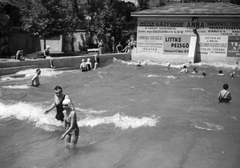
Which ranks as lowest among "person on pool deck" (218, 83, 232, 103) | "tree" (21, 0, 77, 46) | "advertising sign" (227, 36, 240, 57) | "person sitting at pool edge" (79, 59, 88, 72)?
"person on pool deck" (218, 83, 232, 103)

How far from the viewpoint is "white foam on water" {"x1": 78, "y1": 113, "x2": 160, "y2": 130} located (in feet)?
33.8

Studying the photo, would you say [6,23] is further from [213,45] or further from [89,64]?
[213,45]

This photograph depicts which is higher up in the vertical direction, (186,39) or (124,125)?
(186,39)

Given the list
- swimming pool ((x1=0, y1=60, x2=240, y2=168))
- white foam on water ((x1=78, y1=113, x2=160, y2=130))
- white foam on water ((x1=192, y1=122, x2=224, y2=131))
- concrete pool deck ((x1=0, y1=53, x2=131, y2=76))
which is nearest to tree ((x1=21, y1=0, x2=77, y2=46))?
concrete pool deck ((x1=0, y1=53, x2=131, y2=76))

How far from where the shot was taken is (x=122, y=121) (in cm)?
1064

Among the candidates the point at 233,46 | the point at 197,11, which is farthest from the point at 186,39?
the point at 233,46

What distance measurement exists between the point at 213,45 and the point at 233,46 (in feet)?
5.12

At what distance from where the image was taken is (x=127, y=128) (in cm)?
1006

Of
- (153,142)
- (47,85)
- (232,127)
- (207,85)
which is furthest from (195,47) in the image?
(153,142)

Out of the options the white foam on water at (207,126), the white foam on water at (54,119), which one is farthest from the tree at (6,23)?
the white foam on water at (207,126)

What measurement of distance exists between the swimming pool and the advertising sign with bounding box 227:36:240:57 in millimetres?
7988

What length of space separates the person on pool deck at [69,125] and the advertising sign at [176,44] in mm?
20013

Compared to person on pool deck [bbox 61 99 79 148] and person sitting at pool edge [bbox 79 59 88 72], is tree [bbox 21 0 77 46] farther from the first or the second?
person on pool deck [bbox 61 99 79 148]

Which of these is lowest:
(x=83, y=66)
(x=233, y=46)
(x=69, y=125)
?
(x=69, y=125)
